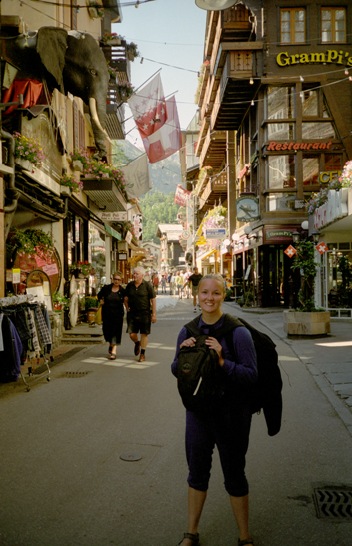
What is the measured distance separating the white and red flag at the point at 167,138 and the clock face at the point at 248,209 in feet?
25.5

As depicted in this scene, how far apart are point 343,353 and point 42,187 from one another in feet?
25.7

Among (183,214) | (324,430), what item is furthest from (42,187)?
(183,214)

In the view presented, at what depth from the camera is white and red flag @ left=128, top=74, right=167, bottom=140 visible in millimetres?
19203

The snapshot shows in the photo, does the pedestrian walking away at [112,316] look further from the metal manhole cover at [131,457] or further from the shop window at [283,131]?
the shop window at [283,131]

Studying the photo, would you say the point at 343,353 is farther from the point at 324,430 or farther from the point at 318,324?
the point at 324,430

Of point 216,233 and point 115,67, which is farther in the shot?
point 216,233

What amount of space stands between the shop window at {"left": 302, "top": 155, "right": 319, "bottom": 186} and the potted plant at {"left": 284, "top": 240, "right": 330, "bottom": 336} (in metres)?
13.0

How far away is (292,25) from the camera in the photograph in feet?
86.9

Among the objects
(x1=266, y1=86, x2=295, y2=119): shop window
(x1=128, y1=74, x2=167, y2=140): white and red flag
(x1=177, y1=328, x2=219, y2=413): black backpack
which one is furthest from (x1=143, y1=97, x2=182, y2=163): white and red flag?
(x1=177, y1=328, x2=219, y2=413): black backpack

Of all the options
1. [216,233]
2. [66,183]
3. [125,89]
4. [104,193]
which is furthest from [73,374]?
[216,233]

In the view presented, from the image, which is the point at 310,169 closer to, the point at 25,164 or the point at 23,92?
the point at 23,92

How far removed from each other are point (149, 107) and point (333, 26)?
42.4ft

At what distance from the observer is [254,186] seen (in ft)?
92.3

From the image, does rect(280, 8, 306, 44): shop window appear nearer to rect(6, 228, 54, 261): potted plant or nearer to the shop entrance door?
the shop entrance door
